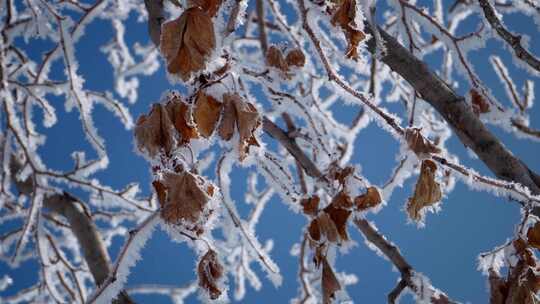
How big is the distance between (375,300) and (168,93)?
38536mm

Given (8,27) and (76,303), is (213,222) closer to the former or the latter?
(76,303)

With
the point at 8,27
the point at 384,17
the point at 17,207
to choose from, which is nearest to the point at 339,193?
the point at 8,27

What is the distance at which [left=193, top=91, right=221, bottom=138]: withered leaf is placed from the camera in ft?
2.95

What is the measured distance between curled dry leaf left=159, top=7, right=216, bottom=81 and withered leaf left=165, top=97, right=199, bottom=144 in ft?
0.24

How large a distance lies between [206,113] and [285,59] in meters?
0.78

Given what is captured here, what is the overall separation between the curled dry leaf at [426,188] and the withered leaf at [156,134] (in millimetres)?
482

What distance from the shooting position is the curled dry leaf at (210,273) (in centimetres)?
100

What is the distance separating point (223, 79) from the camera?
947 millimetres

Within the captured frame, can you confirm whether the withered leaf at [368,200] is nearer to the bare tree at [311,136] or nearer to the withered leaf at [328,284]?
the bare tree at [311,136]

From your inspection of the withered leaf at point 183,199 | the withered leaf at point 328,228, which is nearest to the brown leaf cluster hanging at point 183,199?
the withered leaf at point 183,199

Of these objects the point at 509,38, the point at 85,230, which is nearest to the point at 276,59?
the point at 509,38

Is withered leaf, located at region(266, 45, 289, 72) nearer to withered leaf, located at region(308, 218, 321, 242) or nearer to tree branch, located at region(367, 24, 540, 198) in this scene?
tree branch, located at region(367, 24, 540, 198)

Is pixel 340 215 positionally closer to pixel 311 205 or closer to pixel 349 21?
pixel 311 205

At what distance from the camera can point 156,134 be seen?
35.0 inches
